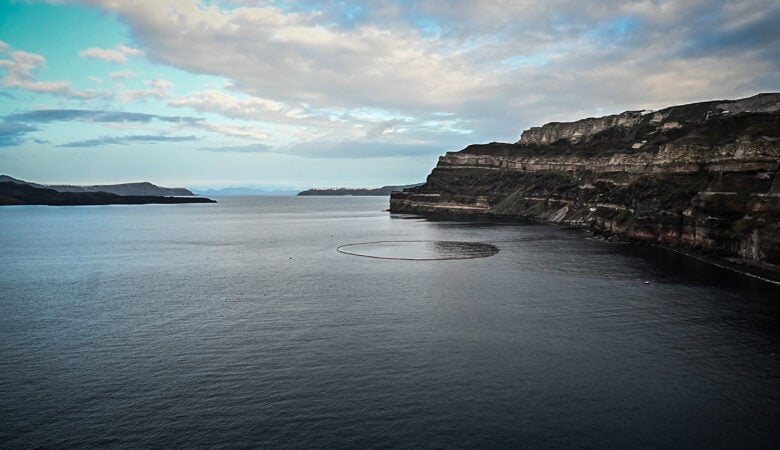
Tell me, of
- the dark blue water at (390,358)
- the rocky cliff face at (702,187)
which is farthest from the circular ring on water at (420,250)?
the rocky cliff face at (702,187)

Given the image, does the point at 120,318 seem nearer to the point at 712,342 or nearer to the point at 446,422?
the point at 446,422

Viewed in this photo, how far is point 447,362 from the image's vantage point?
45.8 m

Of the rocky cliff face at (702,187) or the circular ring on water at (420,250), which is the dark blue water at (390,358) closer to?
the rocky cliff face at (702,187)

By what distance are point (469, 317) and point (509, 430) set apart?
27573 mm

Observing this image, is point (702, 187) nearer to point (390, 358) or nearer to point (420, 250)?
point (420, 250)

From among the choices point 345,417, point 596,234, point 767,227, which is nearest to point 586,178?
point 596,234

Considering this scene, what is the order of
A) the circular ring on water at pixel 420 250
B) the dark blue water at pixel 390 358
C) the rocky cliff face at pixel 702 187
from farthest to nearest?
the circular ring on water at pixel 420 250, the rocky cliff face at pixel 702 187, the dark blue water at pixel 390 358

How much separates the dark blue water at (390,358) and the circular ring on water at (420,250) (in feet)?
65.6

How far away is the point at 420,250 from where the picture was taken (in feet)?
411

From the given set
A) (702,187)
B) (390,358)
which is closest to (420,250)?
(702,187)

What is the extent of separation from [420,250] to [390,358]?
7922cm

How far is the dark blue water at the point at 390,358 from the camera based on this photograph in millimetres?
33969

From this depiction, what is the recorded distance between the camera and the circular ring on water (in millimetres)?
113125

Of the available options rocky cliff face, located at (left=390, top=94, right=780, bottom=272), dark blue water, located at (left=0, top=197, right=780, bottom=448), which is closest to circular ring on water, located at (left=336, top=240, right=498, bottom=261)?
dark blue water, located at (left=0, top=197, right=780, bottom=448)
